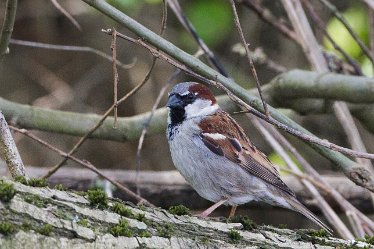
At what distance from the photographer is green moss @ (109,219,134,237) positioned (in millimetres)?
1912

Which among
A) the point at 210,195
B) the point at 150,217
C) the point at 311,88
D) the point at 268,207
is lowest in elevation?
the point at 268,207

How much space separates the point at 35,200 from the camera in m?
1.85

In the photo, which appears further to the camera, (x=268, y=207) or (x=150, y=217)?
(x=268, y=207)

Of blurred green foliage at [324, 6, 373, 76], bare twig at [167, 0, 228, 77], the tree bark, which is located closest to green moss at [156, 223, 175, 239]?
the tree bark

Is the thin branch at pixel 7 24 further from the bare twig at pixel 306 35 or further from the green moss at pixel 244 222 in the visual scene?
the bare twig at pixel 306 35

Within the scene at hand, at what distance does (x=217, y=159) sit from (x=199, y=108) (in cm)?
28

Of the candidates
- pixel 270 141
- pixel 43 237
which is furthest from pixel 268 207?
pixel 43 237

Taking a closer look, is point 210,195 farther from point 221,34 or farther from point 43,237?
point 221,34

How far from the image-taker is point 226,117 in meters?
3.48

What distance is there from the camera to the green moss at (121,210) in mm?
2021

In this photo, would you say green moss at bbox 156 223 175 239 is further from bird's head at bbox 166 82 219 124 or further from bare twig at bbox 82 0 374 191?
bird's head at bbox 166 82 219 124

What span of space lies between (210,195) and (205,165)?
14cm

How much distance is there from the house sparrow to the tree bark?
92 cm

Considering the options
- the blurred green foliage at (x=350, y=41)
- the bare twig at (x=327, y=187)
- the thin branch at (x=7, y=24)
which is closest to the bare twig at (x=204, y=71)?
the thin branch at (x=7, y=24)
